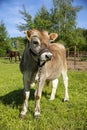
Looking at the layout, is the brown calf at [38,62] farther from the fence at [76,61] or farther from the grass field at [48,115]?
the fence at [76,61]

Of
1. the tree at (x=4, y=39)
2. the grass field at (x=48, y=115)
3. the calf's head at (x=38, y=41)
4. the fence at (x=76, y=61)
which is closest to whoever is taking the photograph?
the grass field at (x=48, y=115)

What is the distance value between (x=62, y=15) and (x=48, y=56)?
35.5m

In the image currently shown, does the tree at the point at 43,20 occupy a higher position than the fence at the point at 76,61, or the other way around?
the tree at the point at 43,20

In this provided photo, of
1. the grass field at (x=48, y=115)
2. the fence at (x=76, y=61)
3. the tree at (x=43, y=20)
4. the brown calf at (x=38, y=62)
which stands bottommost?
the fence at (x=76, y=61)

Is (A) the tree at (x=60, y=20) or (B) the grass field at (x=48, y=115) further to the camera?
(A) the tree at (x=60, y=20)

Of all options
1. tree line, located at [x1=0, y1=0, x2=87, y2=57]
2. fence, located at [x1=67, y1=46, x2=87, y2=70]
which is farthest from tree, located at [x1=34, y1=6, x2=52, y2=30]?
fence, located at [x1=67, y1=46, x2=87, y2=70]

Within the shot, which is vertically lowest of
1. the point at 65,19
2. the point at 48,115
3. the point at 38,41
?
the point at 48,115

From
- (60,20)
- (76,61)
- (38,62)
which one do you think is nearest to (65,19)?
(60,20)

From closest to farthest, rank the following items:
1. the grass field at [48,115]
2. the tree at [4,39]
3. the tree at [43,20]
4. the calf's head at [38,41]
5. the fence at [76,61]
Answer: the grass field at [48,115] < the calf's head at [38,41] < the fence at [76,61] < the tree at [43,20] < the tree at [4,39]

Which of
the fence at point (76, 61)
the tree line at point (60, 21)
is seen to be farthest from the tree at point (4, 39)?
the fence at point (76, 61)

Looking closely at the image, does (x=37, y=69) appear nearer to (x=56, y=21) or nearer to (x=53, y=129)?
(x=53, y=129)

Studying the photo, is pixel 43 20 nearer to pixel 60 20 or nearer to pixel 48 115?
pixel 60 20

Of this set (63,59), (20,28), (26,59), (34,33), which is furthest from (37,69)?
(20,28)

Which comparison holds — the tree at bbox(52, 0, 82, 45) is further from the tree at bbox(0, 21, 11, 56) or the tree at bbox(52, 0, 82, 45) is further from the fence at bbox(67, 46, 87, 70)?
the tree at bbox(0, 21, 11, 56)
